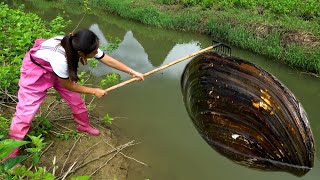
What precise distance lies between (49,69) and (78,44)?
584 millimetres

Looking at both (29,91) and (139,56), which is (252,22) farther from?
(29,91)

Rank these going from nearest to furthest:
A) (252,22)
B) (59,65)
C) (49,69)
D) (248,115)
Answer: (59,65)
(49,69)
(248,115)
(252,22)

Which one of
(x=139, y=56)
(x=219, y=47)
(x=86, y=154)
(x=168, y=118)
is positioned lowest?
(x=139, y=56)

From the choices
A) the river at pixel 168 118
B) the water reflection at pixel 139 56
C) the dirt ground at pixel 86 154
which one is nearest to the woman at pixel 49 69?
the dirt ground at pixel 86 154

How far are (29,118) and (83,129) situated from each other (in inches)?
36.2

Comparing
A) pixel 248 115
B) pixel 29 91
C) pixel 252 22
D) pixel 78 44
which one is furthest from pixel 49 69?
pixel 252 22

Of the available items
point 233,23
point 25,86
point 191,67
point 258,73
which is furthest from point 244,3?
point 25,86

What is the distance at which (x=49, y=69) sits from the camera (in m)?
3.12

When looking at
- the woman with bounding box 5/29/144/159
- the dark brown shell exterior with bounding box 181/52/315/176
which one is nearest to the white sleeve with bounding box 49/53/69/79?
the woman with bounding box 5/29/144/159

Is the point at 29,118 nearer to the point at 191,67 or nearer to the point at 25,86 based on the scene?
the point at 25,86

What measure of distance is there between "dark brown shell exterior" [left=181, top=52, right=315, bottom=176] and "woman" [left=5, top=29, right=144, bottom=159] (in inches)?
54.5

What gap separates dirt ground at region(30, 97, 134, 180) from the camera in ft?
11.5

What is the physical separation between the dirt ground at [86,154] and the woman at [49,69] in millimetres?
523

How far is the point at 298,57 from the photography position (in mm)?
7223
